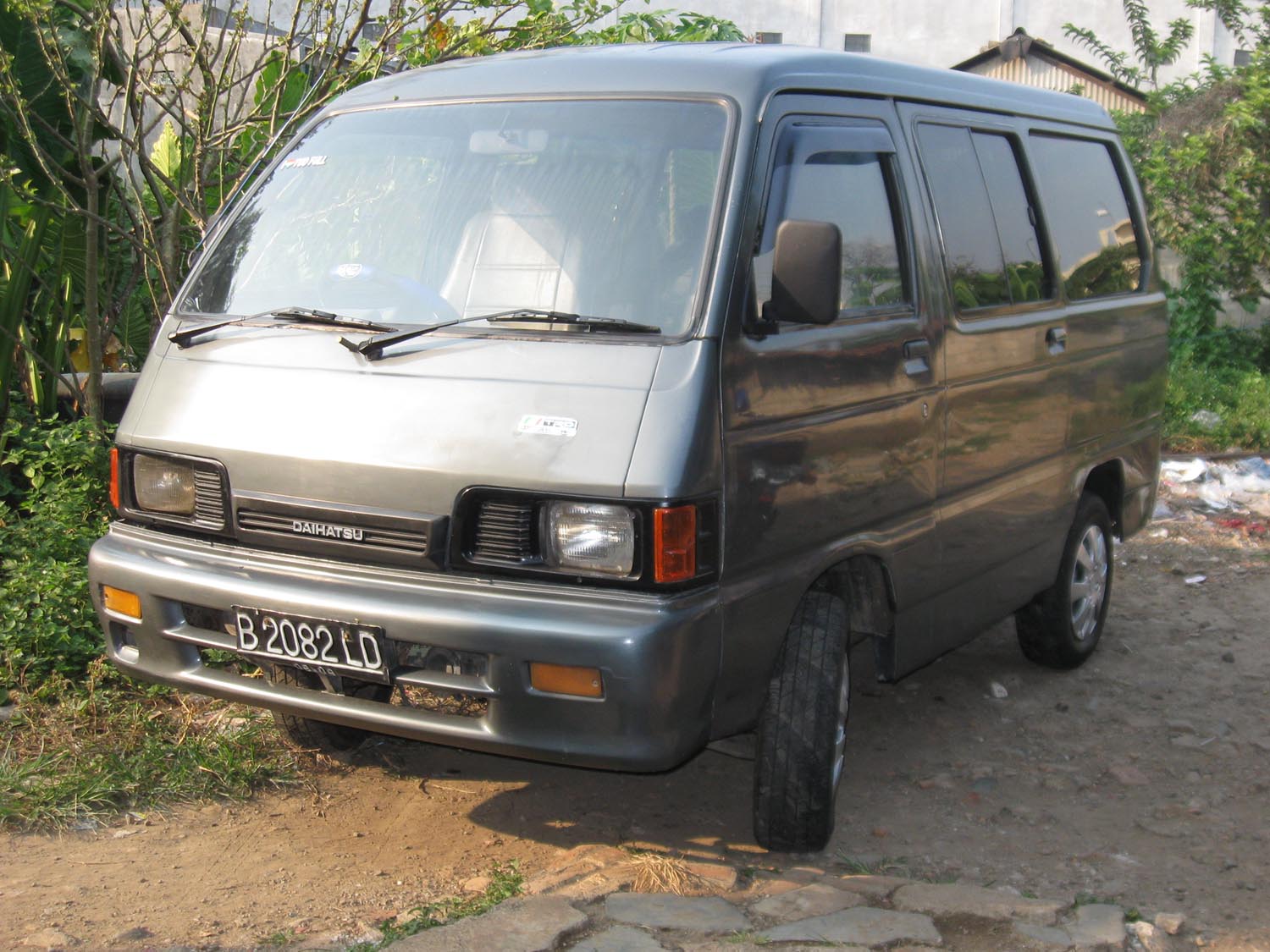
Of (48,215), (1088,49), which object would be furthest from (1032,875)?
(1088,49)

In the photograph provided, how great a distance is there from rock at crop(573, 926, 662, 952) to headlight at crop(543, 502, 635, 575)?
34.5 inches

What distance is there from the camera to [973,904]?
3625 millimetres

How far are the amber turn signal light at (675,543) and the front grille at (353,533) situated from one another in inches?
22.8

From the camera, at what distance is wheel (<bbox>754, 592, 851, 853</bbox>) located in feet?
12.2

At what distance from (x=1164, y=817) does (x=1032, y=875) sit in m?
0.72

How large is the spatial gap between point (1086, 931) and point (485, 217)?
96.4 inches

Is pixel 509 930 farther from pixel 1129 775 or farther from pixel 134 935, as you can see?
pixel 1129 775

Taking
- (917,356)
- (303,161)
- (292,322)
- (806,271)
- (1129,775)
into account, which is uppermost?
(303,161)

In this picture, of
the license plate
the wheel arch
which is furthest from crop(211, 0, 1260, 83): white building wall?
the license plate

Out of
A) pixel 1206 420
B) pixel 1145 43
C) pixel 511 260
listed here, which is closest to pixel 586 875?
pixel 511 260

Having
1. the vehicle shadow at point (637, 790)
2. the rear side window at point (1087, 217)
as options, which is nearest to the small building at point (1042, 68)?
the rear side window at point (1087, 217)

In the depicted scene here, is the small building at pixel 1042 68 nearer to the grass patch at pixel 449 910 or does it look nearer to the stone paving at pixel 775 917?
the stone paving at pixel 775 917

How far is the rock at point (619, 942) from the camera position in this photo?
3256 mm

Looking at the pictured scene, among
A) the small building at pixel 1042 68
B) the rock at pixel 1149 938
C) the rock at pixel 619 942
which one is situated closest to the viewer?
the rock at pixel 619 942
